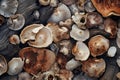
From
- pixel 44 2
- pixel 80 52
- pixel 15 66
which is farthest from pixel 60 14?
pixel 15 66

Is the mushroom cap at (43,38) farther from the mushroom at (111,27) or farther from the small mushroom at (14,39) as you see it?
the mushroom at (111,27)

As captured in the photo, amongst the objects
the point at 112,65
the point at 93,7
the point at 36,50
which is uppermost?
the point at 93,7

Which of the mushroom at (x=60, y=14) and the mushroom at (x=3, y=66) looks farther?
the mushroom at (x=60, y=14)

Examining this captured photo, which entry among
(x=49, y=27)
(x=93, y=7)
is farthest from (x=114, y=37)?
(x=49, y=27)

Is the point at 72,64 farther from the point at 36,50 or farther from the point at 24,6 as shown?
the point at 24,6

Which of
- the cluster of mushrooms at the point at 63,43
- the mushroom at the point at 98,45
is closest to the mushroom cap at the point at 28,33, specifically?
the cluster of mushrooms at the point at 63,43

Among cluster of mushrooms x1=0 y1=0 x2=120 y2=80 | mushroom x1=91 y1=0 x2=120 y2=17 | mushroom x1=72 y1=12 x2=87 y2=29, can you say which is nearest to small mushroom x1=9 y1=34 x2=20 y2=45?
cluster of mushrooms x1=0 y1=0 x2=120 y2=80

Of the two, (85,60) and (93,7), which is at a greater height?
(93,7)
